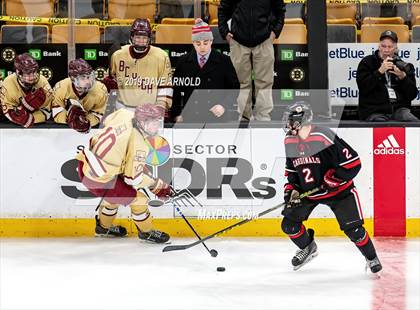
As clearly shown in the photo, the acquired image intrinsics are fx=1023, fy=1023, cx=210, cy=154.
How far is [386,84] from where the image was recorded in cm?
787

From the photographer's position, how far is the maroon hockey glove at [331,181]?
257 inches

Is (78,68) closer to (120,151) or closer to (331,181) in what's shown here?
(120,151)

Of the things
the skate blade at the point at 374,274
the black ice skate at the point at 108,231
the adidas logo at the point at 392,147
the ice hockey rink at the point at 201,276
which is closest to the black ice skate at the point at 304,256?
the ice hockey rink at the point at 201,276

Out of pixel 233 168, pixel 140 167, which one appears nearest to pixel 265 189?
pixel 233 168

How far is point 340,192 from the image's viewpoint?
21.7 ft

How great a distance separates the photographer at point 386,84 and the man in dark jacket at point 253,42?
717 millimetres

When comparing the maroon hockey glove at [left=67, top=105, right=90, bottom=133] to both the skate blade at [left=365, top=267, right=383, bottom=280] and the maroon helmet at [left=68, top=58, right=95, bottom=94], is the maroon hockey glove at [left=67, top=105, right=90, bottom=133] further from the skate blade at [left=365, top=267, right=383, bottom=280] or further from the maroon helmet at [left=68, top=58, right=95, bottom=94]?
the skate blade at [left=365, top=267, right=383, bottom=280]

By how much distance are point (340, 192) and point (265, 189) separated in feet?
4.58

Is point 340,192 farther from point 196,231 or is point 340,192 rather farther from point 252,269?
point 196,231

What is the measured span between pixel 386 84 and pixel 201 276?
7.55 feet

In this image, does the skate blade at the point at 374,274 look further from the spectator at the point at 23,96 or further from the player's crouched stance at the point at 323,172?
the spectator at the point at 23,96

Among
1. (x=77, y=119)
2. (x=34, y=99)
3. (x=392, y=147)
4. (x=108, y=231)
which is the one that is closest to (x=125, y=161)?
(x=77, y=119)

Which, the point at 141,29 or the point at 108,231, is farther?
the point at 108,231

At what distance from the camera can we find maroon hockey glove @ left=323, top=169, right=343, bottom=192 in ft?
21.5
